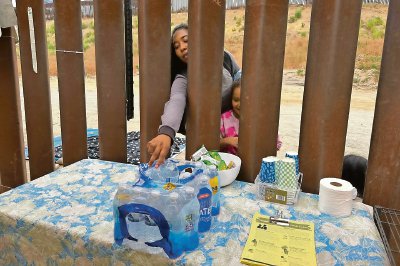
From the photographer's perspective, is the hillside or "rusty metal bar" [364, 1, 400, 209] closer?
"rusty metal bar" [364, 1, 400, 209]

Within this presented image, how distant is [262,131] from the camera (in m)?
1.53

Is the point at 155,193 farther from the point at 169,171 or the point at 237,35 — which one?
the point at 237,35

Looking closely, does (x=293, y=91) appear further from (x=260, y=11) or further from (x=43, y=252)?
(x=43, y=252)

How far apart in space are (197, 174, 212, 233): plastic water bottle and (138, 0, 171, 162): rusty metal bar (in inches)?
28.2

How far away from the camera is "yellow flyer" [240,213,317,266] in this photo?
0.91m

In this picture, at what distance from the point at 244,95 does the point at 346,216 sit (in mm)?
684

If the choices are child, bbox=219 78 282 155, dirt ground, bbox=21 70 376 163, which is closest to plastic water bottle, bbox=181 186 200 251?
child, bbox=219 78 282 155

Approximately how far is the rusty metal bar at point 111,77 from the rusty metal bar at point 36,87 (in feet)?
1.32

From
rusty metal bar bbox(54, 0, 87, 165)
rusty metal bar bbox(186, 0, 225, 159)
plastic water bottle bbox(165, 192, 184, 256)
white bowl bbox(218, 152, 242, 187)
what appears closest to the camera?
plastic water bottle bbox(165, 192, 184, 256)

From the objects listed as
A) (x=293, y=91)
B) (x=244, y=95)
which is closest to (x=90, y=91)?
(x=293, y=91)

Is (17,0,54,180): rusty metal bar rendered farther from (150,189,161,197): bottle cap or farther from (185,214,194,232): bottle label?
(185,214,194,232): bottle label

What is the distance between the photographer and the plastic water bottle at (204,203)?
40.9 inches

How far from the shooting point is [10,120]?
2.03 metres

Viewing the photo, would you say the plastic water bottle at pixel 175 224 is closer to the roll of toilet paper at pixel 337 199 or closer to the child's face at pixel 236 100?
the roll of toilet paper at pixel 337 199
